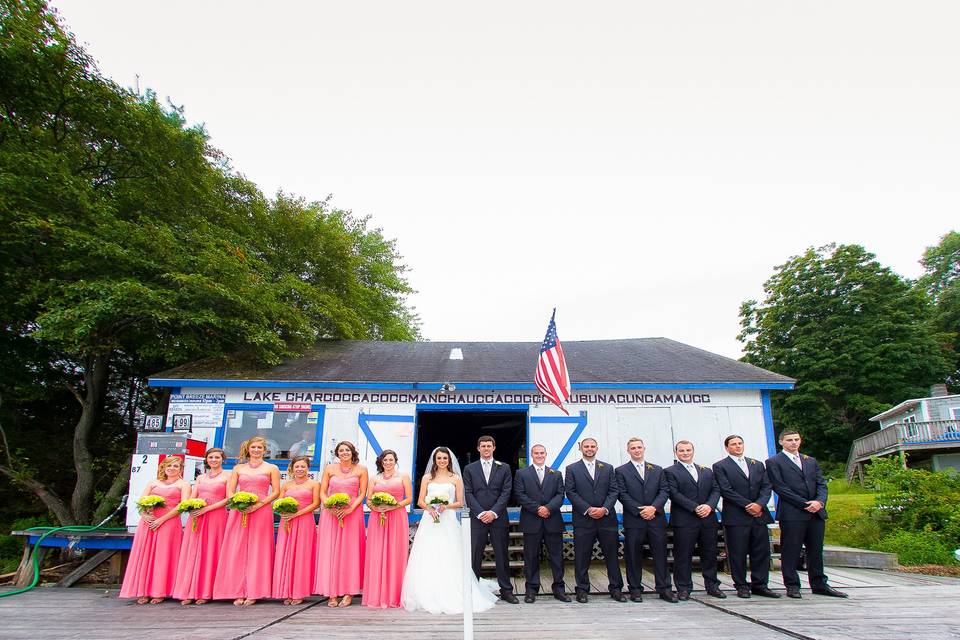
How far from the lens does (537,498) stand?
6.02 meters

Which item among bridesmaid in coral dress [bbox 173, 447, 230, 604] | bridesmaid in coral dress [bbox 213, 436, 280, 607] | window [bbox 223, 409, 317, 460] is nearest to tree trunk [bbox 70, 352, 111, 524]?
window [bbox 223, 409, 317, 460]

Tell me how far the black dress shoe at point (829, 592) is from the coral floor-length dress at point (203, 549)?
7040 mm

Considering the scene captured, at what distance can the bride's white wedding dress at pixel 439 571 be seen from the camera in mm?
5344

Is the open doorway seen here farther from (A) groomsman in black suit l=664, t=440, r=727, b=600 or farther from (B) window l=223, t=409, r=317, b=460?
(A) groomsman in black suit l=664, t=440, r=727, b=600


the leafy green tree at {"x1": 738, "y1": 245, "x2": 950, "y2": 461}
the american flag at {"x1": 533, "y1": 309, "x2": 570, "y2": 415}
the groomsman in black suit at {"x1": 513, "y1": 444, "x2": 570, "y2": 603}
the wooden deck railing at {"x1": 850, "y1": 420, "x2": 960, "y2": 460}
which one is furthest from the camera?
the leafy green tree at {"x1": 738, "y1": 245, "x2": 950, "y2": 461}

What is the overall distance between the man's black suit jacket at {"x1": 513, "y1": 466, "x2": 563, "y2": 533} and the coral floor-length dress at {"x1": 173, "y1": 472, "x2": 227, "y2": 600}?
11.7ft

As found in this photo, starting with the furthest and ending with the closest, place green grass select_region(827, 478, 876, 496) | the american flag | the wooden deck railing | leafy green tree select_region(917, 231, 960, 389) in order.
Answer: leafy green tree select_region(917, 231, 960, 389) < green grass select_region(827, 478, 876, 496) < the wooden deck railing < the american flag

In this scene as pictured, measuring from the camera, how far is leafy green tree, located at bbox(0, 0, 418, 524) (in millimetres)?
8992

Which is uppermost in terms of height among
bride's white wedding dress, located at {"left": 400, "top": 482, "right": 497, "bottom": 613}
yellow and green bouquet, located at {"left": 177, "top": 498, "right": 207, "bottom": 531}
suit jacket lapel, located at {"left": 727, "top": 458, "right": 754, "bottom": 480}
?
suit jacket lapel, located at {"left": 727, "top": 458, "right": 754, "bottom": 480}

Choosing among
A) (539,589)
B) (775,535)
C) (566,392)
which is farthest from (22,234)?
(775,535)

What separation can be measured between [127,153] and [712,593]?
1350 centimetres

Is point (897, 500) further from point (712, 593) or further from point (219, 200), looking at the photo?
point (219, 200)

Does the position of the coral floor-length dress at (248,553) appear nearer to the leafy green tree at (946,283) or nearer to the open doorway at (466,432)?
the open doorway at (466,432)

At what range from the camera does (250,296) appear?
10297mm
